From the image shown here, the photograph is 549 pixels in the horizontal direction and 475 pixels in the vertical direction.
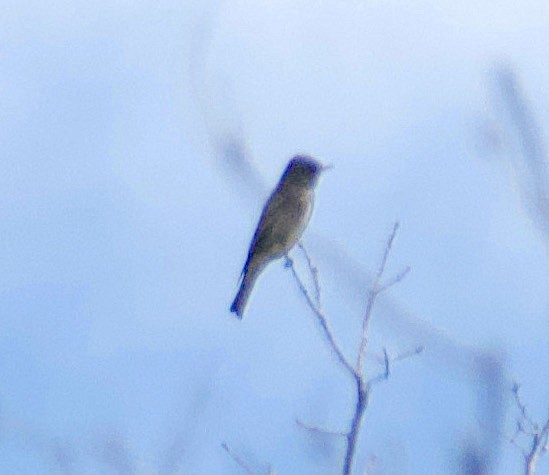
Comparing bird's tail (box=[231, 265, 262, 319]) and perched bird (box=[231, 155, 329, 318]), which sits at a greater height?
perched bird (box=[231, 155, 329, 318])

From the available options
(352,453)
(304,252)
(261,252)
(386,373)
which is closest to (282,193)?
(261,252)

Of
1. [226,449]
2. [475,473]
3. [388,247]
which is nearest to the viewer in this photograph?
[475,473]

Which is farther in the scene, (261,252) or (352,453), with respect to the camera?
(261,252)

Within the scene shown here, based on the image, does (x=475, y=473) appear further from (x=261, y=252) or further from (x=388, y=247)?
(x=261, y=252)

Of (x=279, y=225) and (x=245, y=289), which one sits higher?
(x=279, y=225)

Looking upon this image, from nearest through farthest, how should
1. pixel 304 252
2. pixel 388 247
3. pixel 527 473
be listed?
pixel 527 473 → pixel 388 247 → pixel 304 252
